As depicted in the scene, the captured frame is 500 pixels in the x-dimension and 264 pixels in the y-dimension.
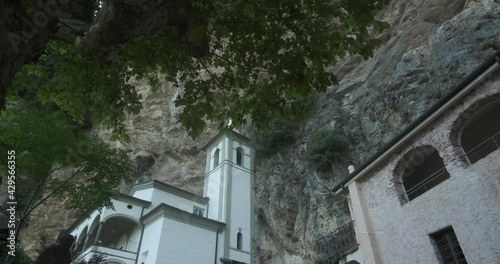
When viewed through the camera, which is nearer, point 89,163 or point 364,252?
point 364,252

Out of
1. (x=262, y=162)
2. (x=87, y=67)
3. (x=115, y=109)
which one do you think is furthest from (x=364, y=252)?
(x=262, y=162)

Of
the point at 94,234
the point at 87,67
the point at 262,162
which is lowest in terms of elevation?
the point at 87,67

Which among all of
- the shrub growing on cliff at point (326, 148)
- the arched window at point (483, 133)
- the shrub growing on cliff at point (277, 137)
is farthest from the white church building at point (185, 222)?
the arched window at point (483, 133)

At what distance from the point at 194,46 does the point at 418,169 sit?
423 inches

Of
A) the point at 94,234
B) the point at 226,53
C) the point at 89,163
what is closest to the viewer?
the point at 226,53

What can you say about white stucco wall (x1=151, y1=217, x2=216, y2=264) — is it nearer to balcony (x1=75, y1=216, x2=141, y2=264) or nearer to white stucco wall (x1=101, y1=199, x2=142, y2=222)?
balcony (x1=75, y1=216, x2=141, y2=264)

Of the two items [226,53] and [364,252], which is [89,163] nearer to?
[226,53]

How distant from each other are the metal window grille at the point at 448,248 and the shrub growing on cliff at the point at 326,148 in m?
9.06

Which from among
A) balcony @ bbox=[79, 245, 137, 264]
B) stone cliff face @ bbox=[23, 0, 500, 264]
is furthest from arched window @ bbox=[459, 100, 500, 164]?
balcony @ bbox=[79, 245, 137, 264]

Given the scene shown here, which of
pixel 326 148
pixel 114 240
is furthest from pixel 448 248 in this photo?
pixel 114 240

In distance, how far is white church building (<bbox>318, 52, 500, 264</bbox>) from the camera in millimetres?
8477

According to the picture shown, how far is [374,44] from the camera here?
16.5 feet

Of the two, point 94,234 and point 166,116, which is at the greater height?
point 166,116

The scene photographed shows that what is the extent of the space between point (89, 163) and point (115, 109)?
7.16m
